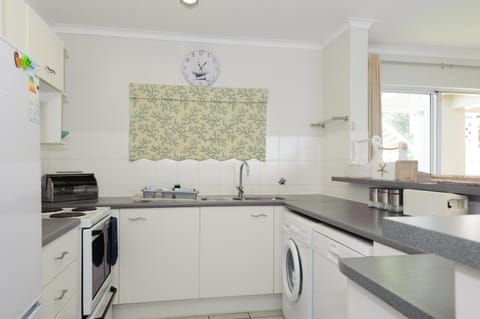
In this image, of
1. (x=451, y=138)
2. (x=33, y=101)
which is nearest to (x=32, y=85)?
(x=33, y=101)

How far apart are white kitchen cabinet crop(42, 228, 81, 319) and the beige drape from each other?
2556mm

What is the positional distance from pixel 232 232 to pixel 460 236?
224 centimetres

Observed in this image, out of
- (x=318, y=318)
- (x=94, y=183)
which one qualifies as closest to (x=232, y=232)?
(x=318, y=318)

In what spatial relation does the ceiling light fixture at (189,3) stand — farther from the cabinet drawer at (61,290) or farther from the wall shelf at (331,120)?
the cabinet drawer at (61,290)

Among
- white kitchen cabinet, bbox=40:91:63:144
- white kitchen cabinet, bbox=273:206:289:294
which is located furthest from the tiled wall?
white kitchen cabinet, bbox=273:206:289:294

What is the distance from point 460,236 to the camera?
426mm

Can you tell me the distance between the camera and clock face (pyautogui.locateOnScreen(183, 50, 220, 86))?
309cm

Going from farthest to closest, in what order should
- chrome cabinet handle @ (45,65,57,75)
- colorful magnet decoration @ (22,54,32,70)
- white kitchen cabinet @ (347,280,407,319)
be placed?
chrome cabinet handle @ (45,65,57,75)
colorful magnet decoration @ (22,54,32,70)
white kitchen cabinet @ (347,280,407,319)

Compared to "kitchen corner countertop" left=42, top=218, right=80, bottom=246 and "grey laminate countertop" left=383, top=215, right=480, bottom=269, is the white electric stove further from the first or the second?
"grey laminate countertop" left=383, top=215, right=480, bottom=269

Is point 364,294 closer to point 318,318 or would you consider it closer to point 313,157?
point 318,318

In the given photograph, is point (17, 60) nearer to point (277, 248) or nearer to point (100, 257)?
point (100, 257)

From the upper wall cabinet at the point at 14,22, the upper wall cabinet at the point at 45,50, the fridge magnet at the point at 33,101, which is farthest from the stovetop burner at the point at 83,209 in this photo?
the fridge magnet at the point at 33,101

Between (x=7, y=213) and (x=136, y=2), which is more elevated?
(x=136, y=2)

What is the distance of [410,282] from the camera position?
711 millimetres
